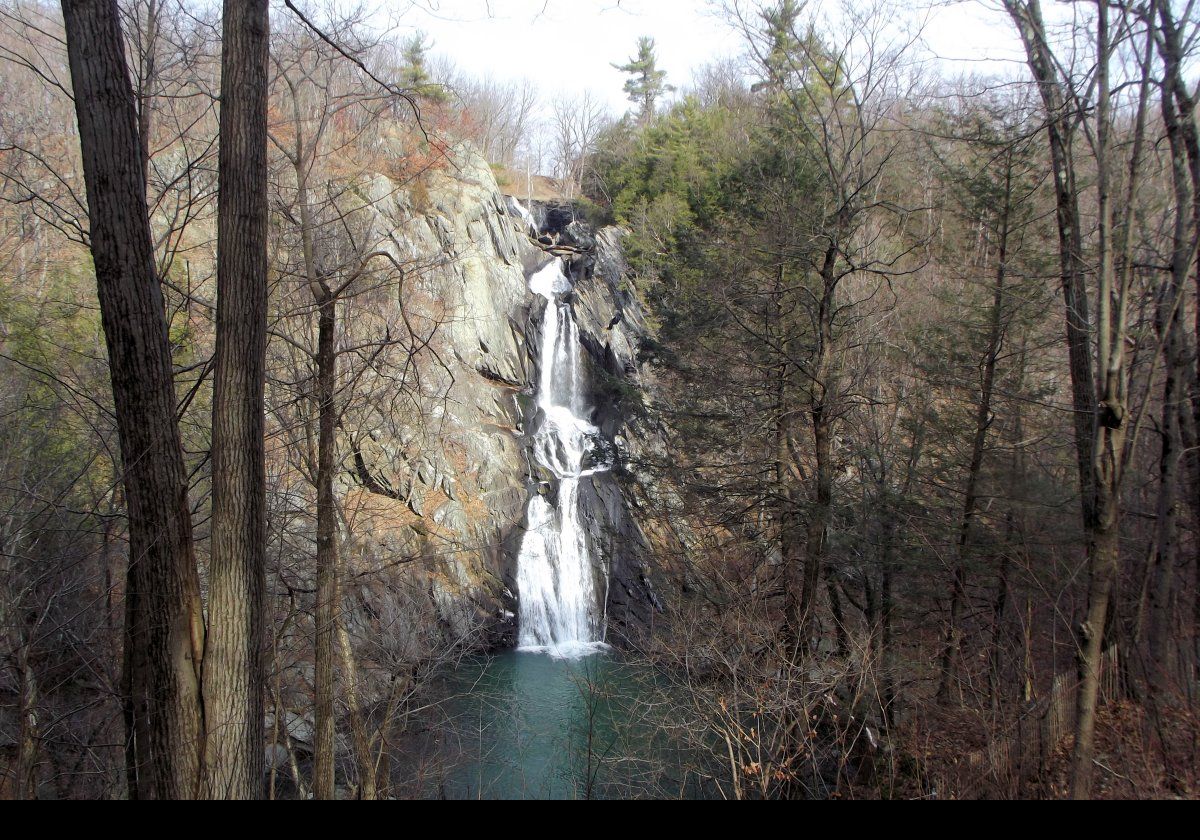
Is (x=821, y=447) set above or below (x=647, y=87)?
below

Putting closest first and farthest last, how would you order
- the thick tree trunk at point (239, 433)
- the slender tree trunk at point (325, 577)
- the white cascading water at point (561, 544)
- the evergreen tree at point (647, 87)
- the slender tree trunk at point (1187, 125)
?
the thick tree trunk at point (239, 433), the slender tree trunk at point (1187, 125), the slender tree trunk at point (325, 577), the white cascading water at point (561, 544), the evergreen tree at point (647, 87)

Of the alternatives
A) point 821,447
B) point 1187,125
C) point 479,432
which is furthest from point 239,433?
point 479,432

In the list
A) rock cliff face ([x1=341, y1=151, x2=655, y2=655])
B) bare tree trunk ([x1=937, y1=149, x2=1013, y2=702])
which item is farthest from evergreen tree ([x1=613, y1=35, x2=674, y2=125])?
bare tree trunk ([x1=937, y1=149, x2=1013, y2=702])

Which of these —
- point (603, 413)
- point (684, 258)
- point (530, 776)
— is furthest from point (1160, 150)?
point (603, 413)

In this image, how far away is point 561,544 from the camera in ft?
69.0

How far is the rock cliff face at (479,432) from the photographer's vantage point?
50.8 feet

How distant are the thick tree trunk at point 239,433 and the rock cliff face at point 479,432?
7.04 meters

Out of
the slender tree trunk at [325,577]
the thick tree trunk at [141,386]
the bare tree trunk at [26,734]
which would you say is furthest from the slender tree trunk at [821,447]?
the bare tree trunk at [26,734]

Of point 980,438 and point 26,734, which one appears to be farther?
point 980,438

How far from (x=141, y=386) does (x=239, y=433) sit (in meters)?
0.60

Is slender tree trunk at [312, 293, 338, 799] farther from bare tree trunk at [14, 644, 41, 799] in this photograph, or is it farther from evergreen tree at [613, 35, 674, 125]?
evergreen tree at [613, 35, 674, 125]

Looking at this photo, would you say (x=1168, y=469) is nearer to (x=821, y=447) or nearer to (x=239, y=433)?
(x=821, y=447)

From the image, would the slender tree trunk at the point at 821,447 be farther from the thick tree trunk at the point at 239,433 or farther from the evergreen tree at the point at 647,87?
the evergreen tree at the point at 647,87

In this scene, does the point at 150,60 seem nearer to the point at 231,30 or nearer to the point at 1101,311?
the point at 231,30
